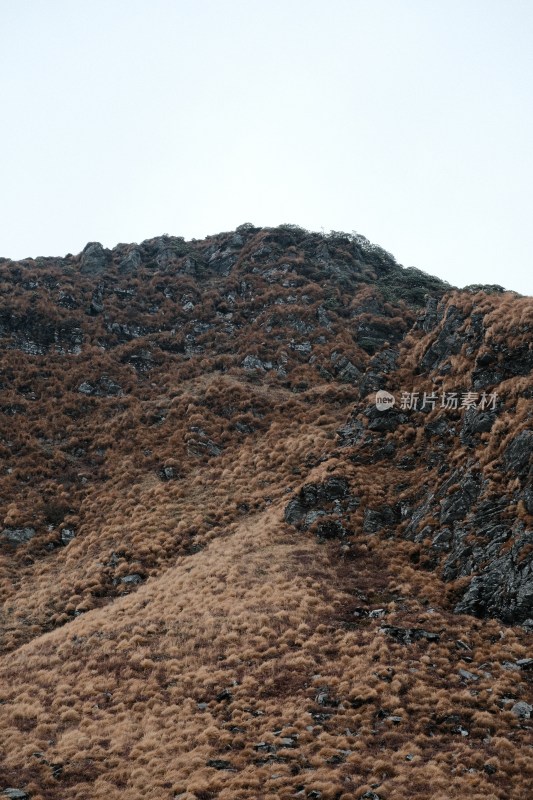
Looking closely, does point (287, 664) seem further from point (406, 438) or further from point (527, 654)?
point (406, 438)

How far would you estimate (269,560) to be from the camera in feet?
85.7

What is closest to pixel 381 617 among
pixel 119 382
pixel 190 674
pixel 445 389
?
pixel 190 674

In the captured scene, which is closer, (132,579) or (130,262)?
(132,579)

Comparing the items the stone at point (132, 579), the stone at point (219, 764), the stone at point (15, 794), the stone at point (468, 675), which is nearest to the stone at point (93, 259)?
the stone at point (132, 579)

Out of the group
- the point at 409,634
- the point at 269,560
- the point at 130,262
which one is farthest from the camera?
the point at 130,262

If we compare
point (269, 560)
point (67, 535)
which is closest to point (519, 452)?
point (269, 560)

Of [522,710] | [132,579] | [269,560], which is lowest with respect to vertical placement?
[132,579]

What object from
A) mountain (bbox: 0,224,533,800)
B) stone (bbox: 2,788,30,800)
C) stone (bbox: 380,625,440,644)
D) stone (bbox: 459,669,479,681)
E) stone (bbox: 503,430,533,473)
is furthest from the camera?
stone (bbox: 503,430,533,473)

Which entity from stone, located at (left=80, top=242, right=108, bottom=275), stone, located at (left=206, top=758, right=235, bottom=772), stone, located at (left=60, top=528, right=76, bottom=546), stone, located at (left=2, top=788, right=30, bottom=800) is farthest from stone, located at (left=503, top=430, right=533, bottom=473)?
stone, located at (left=80, top=242, right=108, bottom=275)

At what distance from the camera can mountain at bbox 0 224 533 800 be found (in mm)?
14039

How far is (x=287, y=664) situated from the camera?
18281 mm

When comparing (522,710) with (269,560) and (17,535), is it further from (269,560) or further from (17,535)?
(17,535)

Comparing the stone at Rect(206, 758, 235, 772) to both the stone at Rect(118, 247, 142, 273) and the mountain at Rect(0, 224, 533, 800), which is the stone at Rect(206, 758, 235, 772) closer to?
the mountain at Rect(0, 224, 533, 800)

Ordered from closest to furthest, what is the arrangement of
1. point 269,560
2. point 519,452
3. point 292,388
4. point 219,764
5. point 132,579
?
point 219,764 < point 519,452 < point 269,560 < point 132,579 < point 292,388
